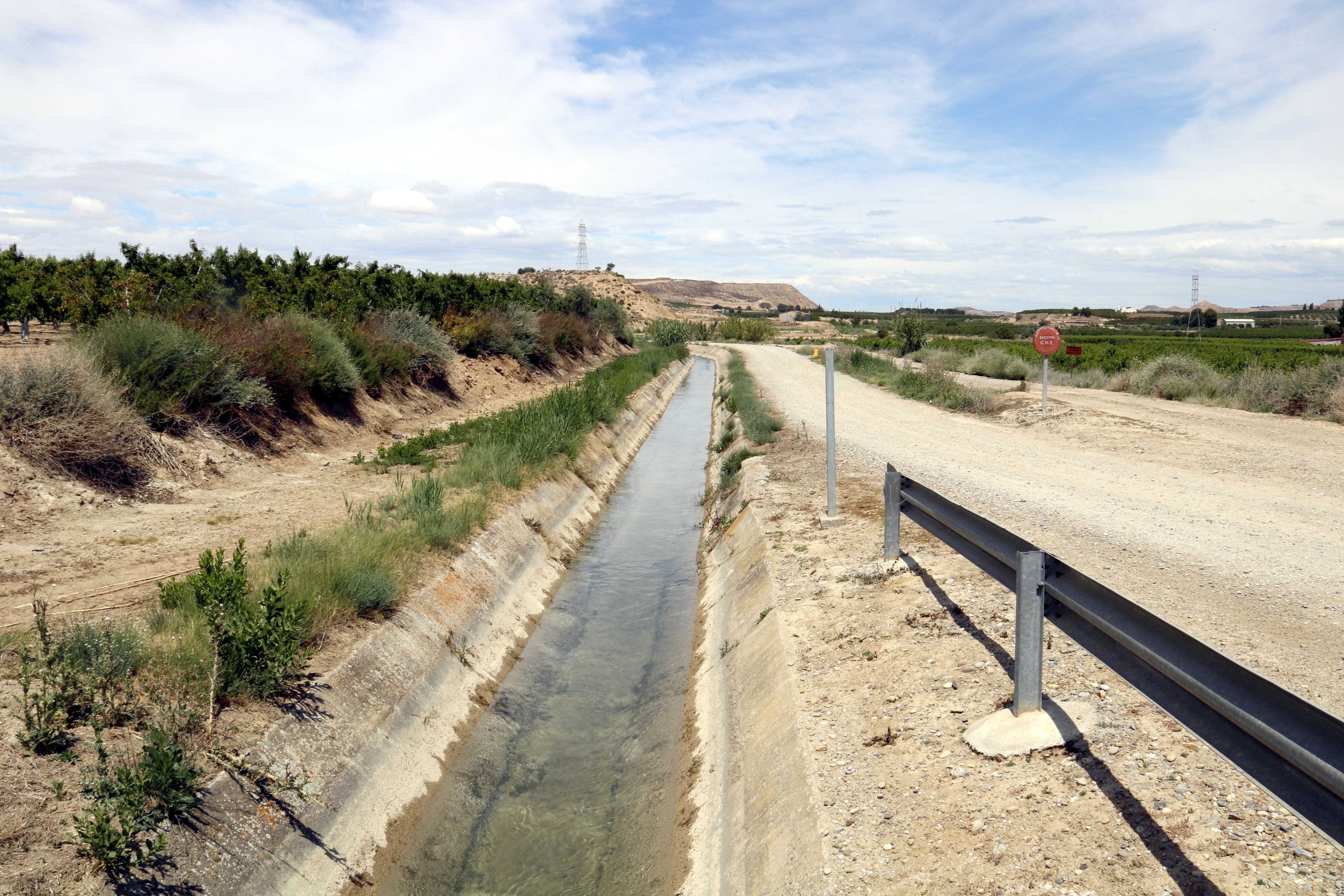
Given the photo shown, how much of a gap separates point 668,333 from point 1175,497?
54776mm

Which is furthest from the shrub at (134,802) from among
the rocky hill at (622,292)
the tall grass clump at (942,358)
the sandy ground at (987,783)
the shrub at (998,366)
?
the rocky hill at (622,292)

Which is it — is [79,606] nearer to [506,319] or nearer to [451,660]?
[451,660]

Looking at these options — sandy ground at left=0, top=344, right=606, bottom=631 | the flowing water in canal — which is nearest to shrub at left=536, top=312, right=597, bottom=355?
sandy ground at left=0, top=344, right=606, bottom=631

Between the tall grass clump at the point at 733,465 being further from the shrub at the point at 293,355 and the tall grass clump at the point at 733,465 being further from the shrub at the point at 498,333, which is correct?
the shrub at the point at 498,333

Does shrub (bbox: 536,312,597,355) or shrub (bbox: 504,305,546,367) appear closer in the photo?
shrub (bbox: 504,305,546,367)

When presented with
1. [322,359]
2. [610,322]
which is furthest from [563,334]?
[322,359]

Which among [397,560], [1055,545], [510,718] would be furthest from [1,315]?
[1055,545]

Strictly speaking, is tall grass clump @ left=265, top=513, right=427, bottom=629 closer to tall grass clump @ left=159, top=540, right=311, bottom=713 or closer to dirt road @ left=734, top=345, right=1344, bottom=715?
tall grass clump @ left=159, top=540, right=311, bottom=713

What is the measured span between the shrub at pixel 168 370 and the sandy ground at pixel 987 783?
10.0 meters

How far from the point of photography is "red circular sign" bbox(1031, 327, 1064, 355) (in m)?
19.9

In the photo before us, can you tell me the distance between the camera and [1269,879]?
10.2 feet

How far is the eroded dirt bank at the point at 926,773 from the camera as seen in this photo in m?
3.45

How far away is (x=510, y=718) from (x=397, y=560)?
195cm

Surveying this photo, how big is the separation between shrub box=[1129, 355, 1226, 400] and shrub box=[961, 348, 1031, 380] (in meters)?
5.26
